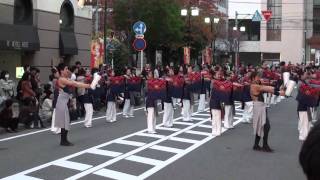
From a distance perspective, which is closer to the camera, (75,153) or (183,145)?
(75,153)

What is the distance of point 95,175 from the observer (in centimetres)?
920

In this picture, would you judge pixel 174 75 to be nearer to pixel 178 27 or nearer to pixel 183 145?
pixel 183 145

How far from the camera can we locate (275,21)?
91.4m

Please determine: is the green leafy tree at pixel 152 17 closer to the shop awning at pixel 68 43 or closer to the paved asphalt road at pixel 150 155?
the shop awning at pixel 68 43

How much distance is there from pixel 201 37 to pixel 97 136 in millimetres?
37397

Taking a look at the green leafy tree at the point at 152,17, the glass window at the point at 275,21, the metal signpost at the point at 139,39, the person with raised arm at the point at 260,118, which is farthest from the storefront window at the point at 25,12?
the glass window at the point at 275,21

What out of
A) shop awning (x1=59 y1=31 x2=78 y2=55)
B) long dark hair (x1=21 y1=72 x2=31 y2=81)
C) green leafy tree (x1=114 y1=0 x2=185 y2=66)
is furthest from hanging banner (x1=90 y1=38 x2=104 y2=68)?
long dark hair (x1=21 y1=72 x2=31 y2=81)

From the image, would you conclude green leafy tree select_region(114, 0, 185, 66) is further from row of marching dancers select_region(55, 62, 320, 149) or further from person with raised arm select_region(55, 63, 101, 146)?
person with raised arm select_region(55, 63, 101, 146)

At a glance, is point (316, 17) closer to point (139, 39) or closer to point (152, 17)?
point (152, 17)

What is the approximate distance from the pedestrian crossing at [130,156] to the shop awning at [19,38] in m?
9.90

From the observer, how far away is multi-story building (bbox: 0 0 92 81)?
24.5 metres

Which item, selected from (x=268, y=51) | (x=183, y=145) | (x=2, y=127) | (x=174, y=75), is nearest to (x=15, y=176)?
(x=183, y=145)

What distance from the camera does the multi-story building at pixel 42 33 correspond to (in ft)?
80.4

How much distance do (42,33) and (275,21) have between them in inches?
2719
